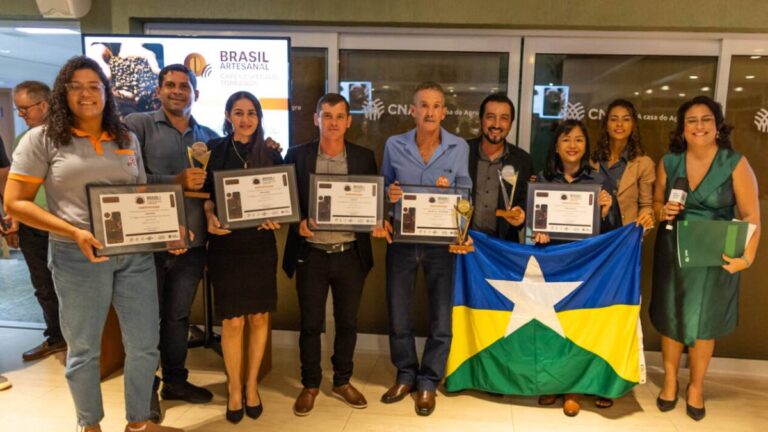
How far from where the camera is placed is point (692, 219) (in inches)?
115

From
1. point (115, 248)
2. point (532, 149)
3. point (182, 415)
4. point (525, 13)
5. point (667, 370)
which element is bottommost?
point (182, 415)

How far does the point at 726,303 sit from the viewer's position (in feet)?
9.75

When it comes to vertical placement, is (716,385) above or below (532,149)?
below

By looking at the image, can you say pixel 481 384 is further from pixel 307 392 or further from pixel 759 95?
pixel 759 95

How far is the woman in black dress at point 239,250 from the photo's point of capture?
270 cm

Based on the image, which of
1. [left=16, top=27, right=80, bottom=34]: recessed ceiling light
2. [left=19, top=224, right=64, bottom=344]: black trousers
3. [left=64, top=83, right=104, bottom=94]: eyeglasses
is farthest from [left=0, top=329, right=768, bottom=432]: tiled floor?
[left=16, top=27, right=80, bottom=34]: recessed ceiling light

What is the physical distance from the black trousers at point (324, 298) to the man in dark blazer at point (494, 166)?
77cm

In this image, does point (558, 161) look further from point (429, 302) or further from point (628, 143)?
point (429, 302)

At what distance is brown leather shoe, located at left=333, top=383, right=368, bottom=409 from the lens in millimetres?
3066

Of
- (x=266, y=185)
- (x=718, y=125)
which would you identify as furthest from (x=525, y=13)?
(x=266, y=185)

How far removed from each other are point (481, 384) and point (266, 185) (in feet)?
5.48

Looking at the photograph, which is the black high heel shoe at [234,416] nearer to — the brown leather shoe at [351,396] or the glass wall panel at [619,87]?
the brown leather shoe at [351,396]

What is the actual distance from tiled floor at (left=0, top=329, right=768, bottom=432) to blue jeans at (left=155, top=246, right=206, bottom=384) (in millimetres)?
309

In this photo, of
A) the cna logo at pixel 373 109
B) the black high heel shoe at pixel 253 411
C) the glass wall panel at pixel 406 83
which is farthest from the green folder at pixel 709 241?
the black high heel shoe at pixel 253 411
